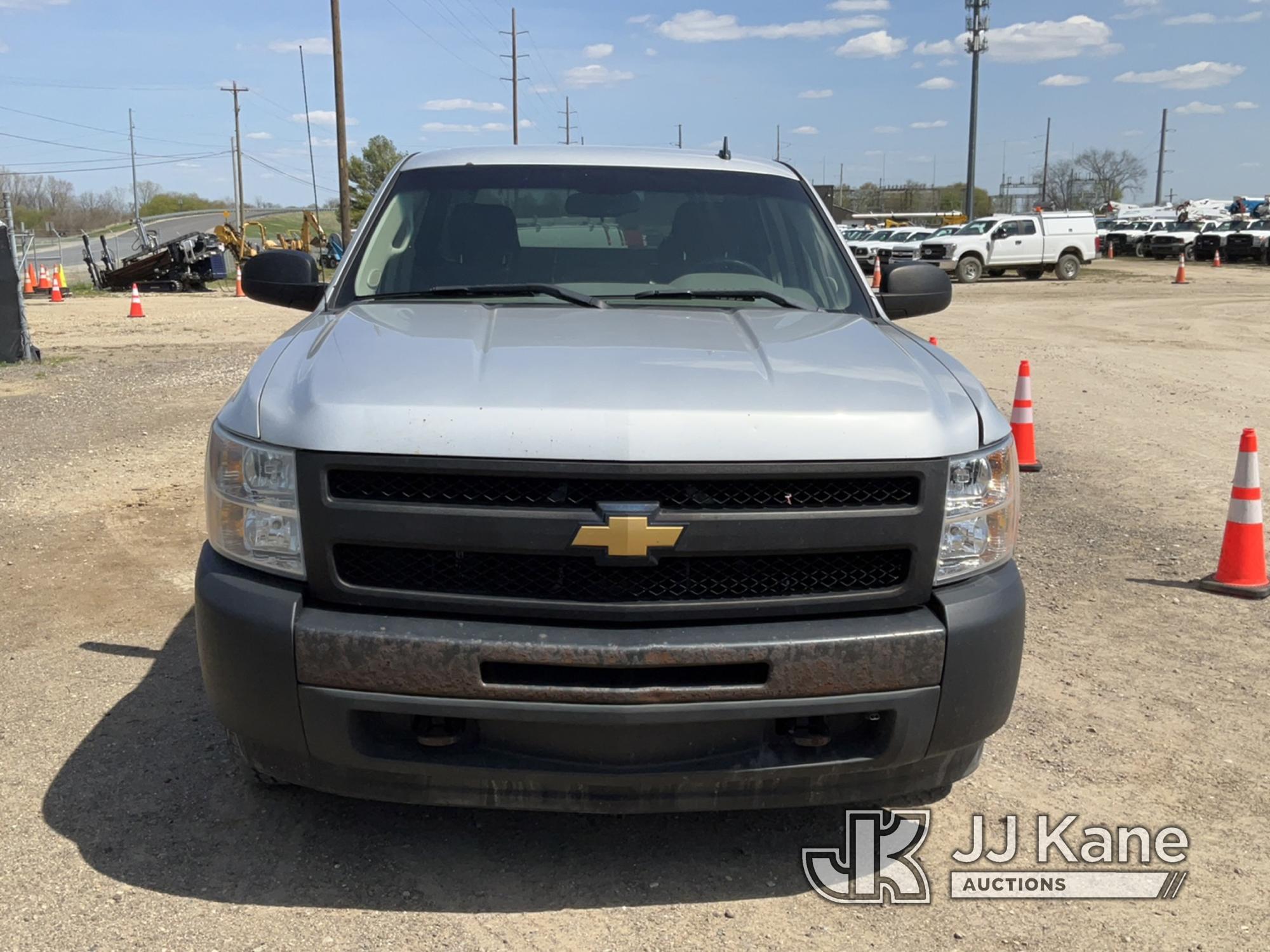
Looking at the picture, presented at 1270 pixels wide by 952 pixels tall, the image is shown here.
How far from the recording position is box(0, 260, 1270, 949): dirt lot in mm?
2830

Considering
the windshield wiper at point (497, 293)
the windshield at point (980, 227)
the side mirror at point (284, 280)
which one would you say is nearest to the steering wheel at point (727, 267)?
the windshield wiper at point (497, 293)

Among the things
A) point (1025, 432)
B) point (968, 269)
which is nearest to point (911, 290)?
point (1025, 432)

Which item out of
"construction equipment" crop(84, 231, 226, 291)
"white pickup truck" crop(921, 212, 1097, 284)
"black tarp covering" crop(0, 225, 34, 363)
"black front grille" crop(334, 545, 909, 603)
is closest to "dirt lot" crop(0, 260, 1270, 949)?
"black front grille" crop(334, 545, 909, 603)

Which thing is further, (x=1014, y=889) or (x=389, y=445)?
(x=1014, y=889)

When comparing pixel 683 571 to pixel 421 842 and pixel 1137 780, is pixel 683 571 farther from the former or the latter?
pixel 1137 780

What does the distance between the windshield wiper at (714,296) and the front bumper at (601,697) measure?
53.7 inches

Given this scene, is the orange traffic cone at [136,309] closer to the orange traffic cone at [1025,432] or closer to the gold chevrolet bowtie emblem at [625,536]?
the orange traffic cone at [1025,432]

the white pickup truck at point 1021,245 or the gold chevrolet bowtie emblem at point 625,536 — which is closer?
the gold chevrolet bowtie emblem at point 625,536

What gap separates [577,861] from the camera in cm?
310

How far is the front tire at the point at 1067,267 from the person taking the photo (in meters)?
33.8

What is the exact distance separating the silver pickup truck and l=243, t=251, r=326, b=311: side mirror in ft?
4.25

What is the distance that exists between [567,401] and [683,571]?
0.48 m

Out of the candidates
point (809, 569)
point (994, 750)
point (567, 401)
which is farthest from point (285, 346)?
point (994, 750)

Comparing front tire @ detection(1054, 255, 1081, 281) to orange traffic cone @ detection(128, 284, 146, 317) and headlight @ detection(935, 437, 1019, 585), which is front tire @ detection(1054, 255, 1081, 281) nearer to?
orange traffic cone @ detection(128, 284, 146, 317)
